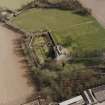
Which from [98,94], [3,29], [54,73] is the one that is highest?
[3,29]

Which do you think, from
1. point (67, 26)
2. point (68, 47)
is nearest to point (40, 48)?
point (68, 47)

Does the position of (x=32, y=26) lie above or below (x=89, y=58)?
above

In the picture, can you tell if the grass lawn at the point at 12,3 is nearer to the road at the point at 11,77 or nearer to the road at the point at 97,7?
the road at the point at 11,77

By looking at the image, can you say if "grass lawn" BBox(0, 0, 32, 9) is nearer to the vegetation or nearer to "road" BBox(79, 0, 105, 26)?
the vegetation

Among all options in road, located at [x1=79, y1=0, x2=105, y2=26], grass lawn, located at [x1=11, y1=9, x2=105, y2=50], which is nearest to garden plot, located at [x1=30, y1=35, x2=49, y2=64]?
grass lawn, located at [x1=11, y1=9, x2=105, y2=50]

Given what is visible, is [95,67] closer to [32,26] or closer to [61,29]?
[61,29]

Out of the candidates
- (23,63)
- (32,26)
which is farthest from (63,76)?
(32,26)
